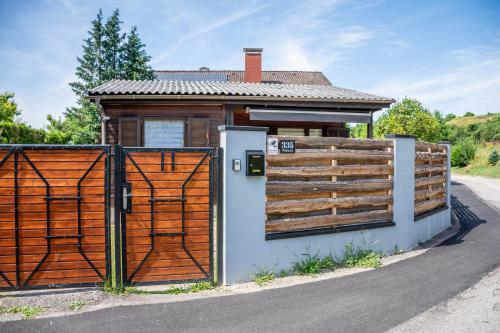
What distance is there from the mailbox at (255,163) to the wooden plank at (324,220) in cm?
80

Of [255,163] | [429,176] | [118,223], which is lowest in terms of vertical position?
[118,223]

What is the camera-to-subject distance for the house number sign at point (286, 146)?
221 inches

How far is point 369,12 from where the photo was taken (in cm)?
1112

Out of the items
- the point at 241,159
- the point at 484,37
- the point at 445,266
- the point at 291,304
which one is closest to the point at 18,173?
the point at 241,159

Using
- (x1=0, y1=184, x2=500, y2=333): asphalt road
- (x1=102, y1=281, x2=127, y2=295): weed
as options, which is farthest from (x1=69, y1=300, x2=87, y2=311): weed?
(x1=102, y1=281, x2=127, y2=295): weed

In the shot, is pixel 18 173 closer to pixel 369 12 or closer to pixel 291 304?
pixel 291 304

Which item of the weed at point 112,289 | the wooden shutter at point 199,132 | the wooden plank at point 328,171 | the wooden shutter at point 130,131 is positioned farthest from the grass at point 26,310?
the wooden shutter at point 199,132

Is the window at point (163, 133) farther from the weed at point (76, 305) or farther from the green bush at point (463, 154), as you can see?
the green bush at point (463, 154)

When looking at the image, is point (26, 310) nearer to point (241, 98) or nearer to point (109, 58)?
point (241, 98)

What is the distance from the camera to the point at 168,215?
513 centimetres

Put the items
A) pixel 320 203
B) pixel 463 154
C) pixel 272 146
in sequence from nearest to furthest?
pixel 272 146
pixel 320 203
pixel 463 154

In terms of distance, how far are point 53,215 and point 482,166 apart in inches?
1220

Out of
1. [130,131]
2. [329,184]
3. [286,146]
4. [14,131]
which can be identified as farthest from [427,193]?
[14,131]

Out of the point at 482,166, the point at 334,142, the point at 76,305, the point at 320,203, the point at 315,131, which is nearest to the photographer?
the point at 76,305
